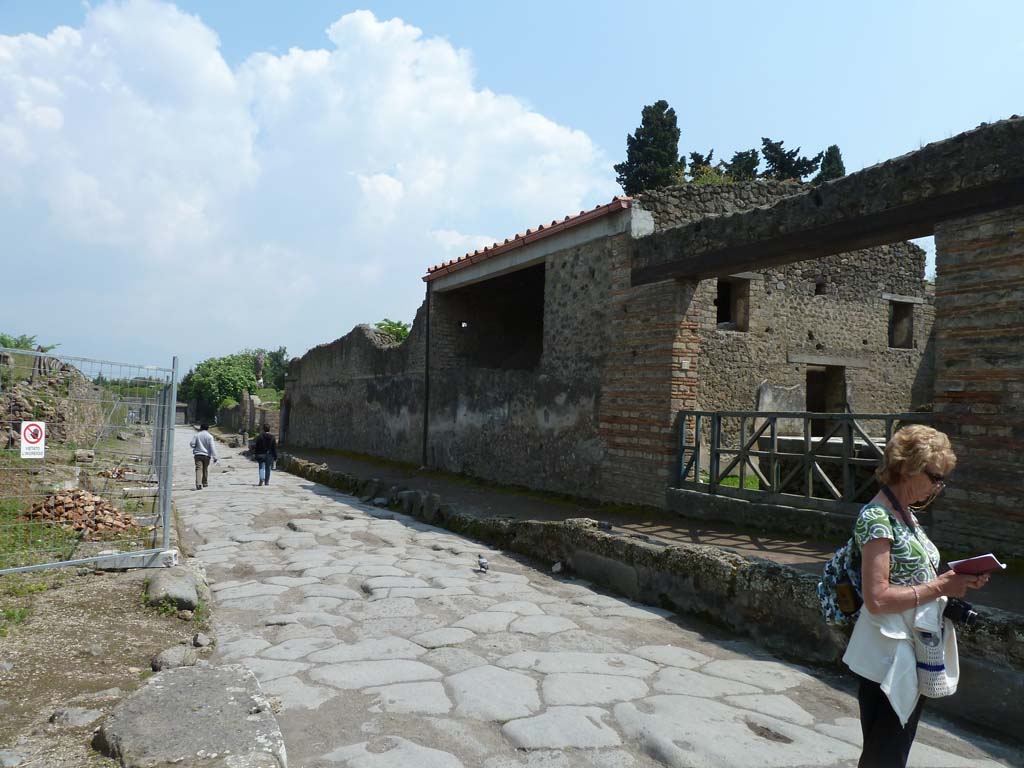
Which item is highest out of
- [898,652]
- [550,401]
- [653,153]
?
[653,153]

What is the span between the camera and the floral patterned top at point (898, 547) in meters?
2.10

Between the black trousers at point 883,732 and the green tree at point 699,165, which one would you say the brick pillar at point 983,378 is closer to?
the black trousers at point 883,732

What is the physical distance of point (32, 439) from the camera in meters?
4.66

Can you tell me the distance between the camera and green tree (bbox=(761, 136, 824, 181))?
30047mm

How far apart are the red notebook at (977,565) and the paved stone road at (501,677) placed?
1089mm

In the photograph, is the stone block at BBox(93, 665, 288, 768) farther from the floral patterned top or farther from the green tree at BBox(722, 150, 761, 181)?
the green tree at BBox(722, 150, 761, 181)

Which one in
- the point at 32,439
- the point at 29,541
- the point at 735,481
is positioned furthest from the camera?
the point at 735,481

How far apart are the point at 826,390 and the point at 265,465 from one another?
1078 cm

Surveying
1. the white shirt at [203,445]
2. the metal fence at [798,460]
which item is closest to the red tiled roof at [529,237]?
the metal fence at [798,460]

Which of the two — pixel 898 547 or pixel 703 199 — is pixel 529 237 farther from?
pixel 898 547

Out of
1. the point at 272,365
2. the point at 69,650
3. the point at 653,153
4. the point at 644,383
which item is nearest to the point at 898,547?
the point at 69,650

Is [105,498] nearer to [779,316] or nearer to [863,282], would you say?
[779,316]

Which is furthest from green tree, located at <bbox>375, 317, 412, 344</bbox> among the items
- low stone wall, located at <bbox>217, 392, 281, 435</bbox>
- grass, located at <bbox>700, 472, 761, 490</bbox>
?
grass, located at <bbox>700, 472, 761, 490</bbox>

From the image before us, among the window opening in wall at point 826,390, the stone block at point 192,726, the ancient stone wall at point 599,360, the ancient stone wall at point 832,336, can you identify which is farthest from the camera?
the window opening in wall at point 826,390
